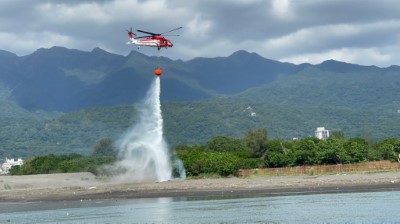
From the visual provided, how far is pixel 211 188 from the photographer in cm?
7394

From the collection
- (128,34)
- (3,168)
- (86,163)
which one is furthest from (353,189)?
(3,168)

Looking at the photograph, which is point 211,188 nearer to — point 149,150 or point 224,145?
point 149,150

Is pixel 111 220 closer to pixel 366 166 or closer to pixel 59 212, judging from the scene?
pixel 59 212

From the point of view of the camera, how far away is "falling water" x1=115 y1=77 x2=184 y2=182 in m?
85.3

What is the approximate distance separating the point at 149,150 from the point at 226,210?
33.1 meters

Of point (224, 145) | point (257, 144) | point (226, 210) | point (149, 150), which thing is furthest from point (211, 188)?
point (224, 145)

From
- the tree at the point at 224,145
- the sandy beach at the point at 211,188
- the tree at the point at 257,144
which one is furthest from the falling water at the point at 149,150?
the tree at the point at 224,145

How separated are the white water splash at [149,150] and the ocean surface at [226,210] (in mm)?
16407

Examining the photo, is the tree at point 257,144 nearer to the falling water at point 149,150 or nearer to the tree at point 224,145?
the tree at point 224,145

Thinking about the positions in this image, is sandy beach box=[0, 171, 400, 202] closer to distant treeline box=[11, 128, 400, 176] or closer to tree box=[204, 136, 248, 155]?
distant treeline box=[11, 128, 400, 176]

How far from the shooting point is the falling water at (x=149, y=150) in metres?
85.3

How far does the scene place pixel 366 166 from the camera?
3265 inches

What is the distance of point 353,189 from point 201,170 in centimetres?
2684

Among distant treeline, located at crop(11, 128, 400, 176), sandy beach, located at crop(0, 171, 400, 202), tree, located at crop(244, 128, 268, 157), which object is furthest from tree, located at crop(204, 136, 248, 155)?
sandy beach, located at crop(0, 171, 400, 202)
